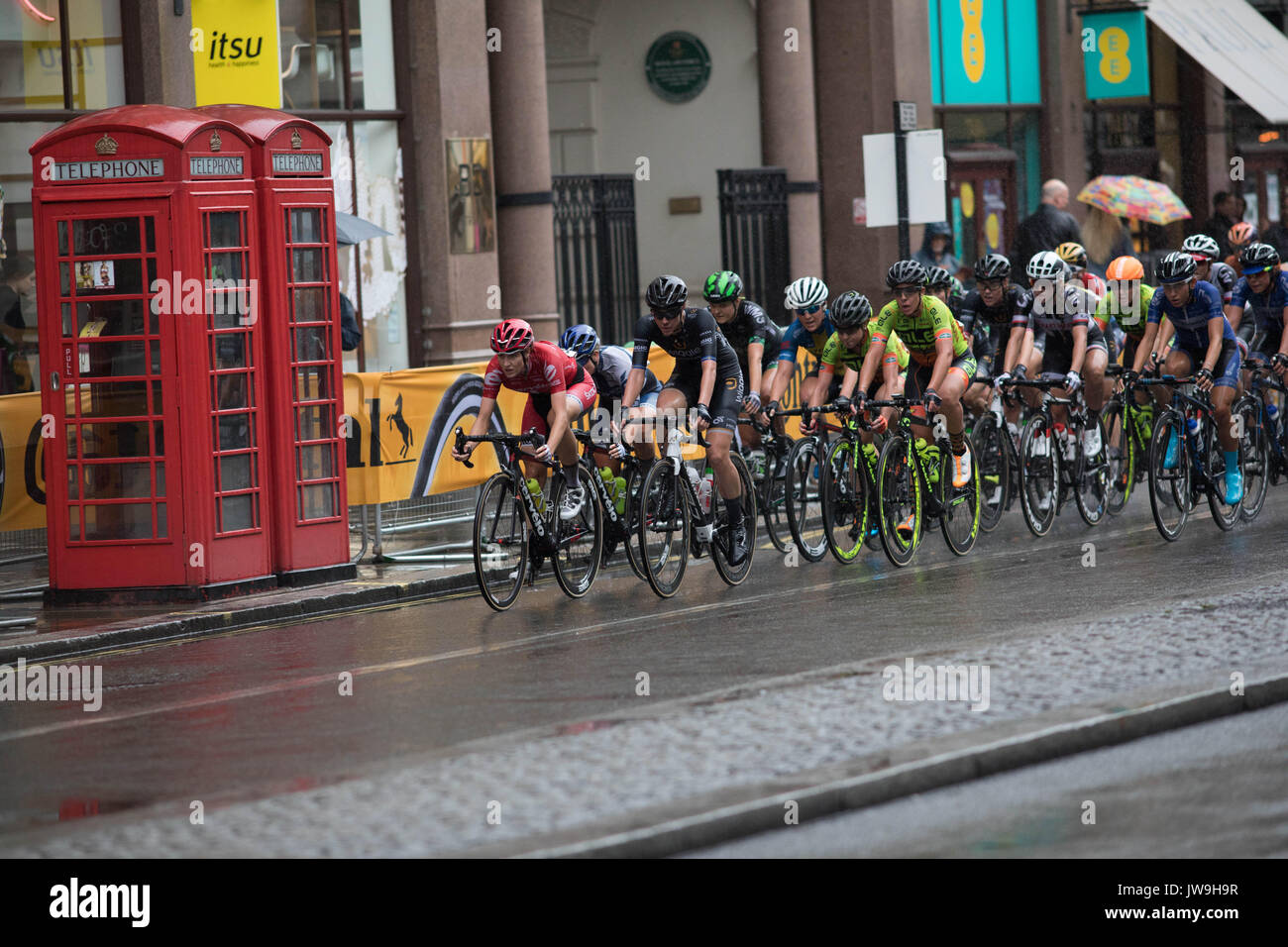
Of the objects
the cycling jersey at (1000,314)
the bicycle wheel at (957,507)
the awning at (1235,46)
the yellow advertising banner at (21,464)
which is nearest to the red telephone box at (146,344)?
the yellow advertising banner at (21,464)

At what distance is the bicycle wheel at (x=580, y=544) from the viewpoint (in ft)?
39.6

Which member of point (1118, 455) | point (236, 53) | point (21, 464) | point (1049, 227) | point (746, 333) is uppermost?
point (236, 53)

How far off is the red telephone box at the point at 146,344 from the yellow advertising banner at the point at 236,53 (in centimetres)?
544

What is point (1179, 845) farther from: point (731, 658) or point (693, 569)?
point (693, 569)

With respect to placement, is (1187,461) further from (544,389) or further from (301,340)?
(301,340)

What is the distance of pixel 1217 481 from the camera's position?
1416 cm

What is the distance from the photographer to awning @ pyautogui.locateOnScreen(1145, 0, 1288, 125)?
92.4 ft

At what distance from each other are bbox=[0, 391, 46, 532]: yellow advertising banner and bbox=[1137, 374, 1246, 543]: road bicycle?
7589mm

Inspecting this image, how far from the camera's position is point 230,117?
13023 millimetres

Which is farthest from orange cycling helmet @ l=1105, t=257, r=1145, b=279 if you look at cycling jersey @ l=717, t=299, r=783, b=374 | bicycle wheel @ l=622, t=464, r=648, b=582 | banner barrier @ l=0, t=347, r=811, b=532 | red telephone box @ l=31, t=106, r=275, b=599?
red telephone box @ l=31, t=106, r=275, b=599

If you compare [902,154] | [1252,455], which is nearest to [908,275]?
[1252,455]

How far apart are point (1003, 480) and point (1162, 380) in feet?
4.48

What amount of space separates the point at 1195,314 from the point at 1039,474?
1.57 meters

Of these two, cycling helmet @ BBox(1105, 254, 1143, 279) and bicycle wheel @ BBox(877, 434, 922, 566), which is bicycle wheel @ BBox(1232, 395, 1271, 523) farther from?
bicycle wheel @ BBox(877, 434, 922, 566)
